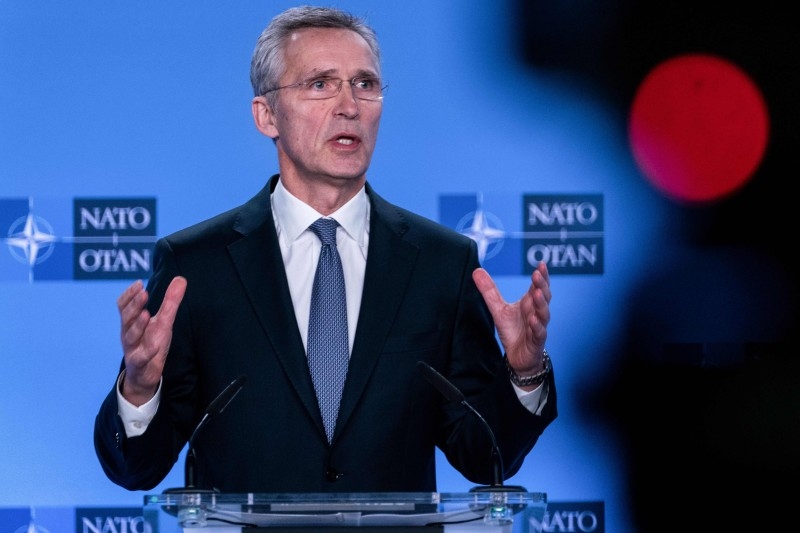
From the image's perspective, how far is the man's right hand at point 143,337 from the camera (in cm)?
230

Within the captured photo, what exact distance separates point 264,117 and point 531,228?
4.31ft

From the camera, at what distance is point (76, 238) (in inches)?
162

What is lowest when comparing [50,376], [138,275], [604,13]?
[50,376]

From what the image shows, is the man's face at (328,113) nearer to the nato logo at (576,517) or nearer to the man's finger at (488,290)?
the man's finger at (488,290)

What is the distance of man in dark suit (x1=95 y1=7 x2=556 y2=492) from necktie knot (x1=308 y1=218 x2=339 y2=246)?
0.06 feet

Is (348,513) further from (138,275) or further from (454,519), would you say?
(138,275)

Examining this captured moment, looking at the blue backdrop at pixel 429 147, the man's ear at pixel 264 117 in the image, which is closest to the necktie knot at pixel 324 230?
the man's ear at pixel 264 117

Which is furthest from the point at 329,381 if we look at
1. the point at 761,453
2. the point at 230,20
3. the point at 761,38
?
the point at 761,38

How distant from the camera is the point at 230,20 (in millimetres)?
4219

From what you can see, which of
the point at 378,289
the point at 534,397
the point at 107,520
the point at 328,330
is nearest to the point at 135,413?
the point at 328,330

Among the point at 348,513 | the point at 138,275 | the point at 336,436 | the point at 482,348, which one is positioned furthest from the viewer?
the point at 138,275

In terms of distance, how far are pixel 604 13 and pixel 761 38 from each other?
23.2 inches

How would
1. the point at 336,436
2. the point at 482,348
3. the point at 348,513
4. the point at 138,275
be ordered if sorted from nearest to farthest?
1. the point at 348,513
2. the point at 336,436
3. the point at 482,348
4. the point at 138,275

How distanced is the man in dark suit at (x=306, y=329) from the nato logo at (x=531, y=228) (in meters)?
0.99
